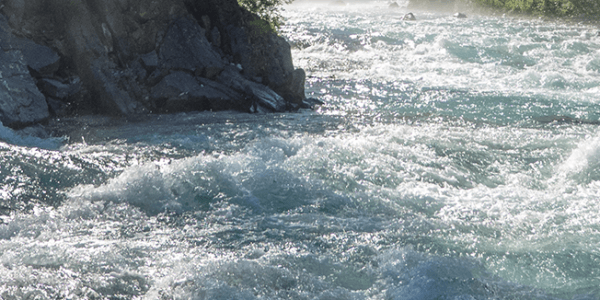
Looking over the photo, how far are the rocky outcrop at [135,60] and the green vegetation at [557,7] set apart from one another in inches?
962

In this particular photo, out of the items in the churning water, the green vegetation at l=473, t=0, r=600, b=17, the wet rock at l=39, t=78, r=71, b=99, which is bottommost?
the churning water

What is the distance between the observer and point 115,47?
1039 cm

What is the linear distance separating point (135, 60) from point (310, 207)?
632 centimetres

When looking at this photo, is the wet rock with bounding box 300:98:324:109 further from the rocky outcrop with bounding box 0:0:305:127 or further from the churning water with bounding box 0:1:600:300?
the churning water with bounding box 0:1:600:300

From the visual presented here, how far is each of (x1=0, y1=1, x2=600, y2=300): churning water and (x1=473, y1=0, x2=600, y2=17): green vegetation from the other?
21.5 m

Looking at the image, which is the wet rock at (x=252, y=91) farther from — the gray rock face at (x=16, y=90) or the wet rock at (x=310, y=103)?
the gray rock face at (x=16, y=90)

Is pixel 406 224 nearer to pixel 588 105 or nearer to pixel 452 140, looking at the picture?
pixel 452 140

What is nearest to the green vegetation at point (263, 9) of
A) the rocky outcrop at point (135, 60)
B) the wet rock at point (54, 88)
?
the rocky outcrop at point (135, 60)

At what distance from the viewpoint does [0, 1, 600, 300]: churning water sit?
14.5 ft

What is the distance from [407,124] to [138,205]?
5979mm

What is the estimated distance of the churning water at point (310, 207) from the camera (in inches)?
174

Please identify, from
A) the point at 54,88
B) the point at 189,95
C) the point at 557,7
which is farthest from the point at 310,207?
the point at 557,7

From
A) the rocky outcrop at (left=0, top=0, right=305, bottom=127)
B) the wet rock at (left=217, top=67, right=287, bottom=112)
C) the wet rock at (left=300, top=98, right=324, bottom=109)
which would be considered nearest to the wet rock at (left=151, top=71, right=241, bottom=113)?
the rocky outcrop at (left=0, top=0, right=305, bottom=127)

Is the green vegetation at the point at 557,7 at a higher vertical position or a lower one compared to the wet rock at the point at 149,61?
higher
